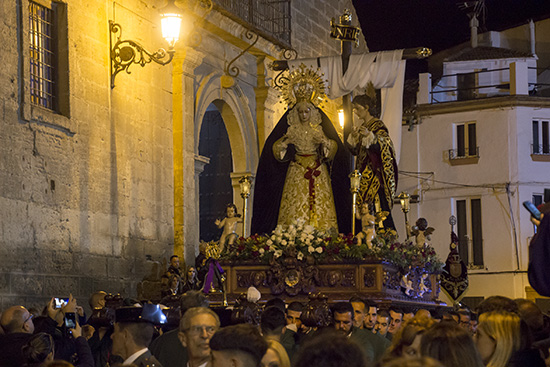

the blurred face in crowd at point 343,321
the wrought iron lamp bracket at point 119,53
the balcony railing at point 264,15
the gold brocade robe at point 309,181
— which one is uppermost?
the balcony railing at point 264,15

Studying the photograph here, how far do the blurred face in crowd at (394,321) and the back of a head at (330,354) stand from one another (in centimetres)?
625

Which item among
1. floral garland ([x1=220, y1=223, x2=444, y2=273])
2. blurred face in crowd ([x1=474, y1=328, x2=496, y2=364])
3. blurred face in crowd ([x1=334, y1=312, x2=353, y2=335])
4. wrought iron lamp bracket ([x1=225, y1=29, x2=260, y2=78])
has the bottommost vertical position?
blurred face in crowd ([x1=334, y1=312, x2=353, y2=335])

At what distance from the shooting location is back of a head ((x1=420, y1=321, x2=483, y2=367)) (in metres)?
4.56

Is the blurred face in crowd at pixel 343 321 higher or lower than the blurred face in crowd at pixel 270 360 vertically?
lower

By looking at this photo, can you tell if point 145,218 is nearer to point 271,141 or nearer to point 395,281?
point 271,141

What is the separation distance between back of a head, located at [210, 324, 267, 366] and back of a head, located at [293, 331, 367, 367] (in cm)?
72

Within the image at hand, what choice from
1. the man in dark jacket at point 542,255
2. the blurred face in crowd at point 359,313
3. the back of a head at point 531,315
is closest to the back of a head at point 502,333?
the man in dark jacket at point 542,255

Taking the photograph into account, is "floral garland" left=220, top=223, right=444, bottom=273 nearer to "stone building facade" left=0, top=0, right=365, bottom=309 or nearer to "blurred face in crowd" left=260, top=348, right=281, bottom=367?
"stone building facade" left=0, top=0, right=365, bottom=309

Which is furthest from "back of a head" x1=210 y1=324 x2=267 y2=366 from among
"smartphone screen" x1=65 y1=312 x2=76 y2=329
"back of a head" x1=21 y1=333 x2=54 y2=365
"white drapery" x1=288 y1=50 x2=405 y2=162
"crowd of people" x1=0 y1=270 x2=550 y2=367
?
"white drapery" x1=288 y1=50 x2=405 y2=162

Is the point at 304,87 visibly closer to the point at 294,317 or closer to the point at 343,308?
the point at 294,317

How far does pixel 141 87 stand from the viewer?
16844 mm

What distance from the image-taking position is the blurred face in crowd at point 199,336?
19.4 feet

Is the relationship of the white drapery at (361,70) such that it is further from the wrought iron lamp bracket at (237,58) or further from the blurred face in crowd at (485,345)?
the blurred face in crowd at (485,345)

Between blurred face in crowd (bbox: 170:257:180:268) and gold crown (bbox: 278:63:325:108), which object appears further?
blurred face in crowd (bbox: 170:257:180:268)
